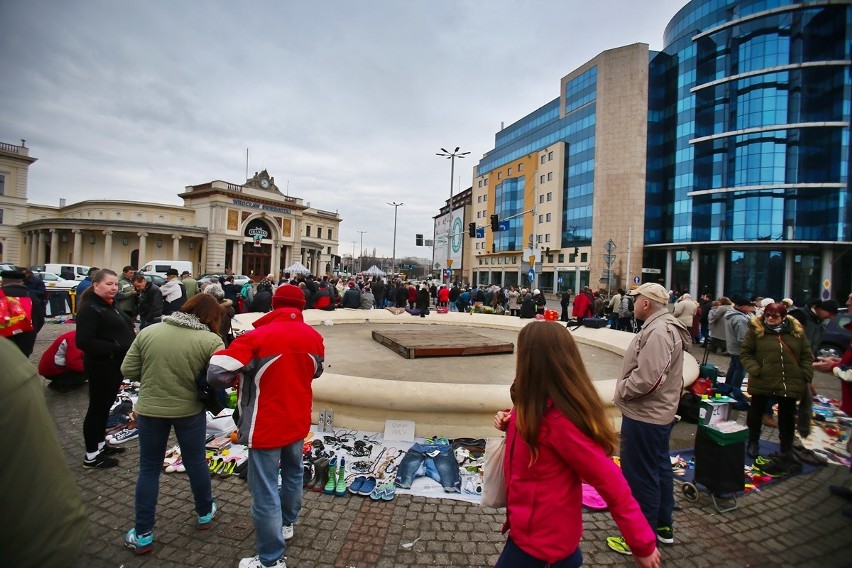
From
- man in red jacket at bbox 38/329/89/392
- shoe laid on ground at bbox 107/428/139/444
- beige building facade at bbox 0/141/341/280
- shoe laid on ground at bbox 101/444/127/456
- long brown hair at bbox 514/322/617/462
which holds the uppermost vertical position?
beige building facade at bbox 0/141/341/280

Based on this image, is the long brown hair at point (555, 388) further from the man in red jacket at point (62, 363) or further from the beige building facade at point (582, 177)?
the beige building facade at point (582, 177)

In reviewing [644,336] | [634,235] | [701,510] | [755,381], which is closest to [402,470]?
[644,336]

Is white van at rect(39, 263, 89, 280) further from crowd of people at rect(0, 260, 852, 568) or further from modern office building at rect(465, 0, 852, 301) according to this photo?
modern office building at rect(465, 0, 852, 301)

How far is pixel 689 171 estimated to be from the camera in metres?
42.8

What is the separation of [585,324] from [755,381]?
5.86 m

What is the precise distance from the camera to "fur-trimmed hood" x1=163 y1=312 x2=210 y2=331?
3.08 meters

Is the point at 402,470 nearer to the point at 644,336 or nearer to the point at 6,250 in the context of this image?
the point at 644,336

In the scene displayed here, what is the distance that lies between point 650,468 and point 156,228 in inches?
2185

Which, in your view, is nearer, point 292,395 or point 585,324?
point 292,395

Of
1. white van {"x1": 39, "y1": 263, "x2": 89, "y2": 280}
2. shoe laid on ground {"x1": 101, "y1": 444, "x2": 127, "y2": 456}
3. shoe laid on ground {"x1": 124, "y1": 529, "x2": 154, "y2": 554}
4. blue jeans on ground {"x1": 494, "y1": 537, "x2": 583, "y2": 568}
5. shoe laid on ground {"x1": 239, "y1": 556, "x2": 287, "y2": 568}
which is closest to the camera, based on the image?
blue jeans on ground {"x1": 494, "y1": 537, "x2": 583, "y2": 568}

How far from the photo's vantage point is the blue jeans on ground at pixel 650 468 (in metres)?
3.09

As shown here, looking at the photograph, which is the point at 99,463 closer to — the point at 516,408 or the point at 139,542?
the point at 139,542

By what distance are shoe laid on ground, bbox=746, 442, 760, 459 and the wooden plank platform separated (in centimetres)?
388

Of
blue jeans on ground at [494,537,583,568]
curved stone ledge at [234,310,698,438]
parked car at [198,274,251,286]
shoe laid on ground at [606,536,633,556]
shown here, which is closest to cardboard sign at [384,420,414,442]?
curved stone ledge at [234,310,698,438]
